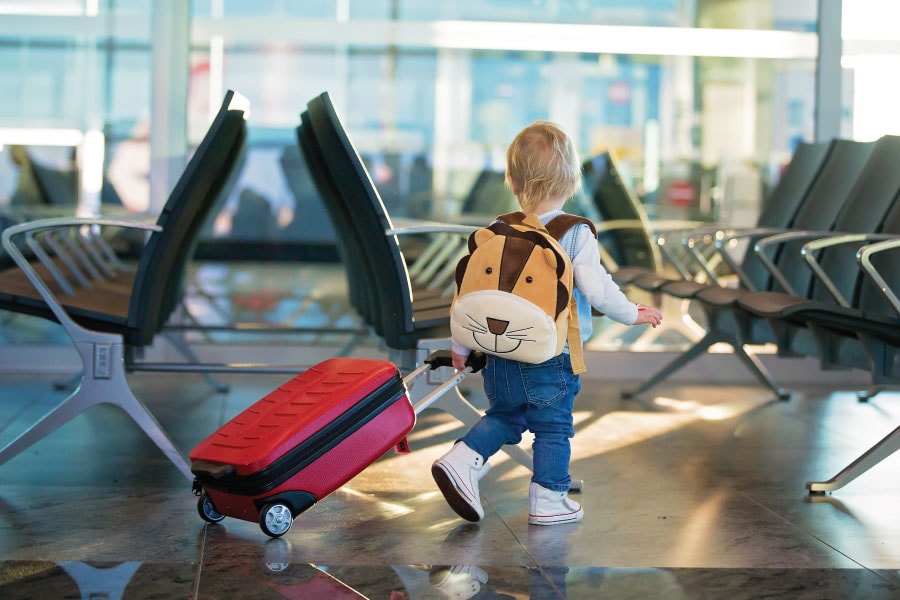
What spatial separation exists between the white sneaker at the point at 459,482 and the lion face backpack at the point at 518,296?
11.9 inches

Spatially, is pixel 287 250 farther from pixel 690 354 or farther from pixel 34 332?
pixel 690 354

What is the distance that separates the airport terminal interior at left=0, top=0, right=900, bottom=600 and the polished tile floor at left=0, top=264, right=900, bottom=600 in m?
0.01

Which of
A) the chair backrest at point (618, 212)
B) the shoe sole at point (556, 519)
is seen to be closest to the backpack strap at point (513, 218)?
the shoe sole at point (556, 519)

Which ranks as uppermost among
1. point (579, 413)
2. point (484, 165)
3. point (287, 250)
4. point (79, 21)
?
point (79, 21)

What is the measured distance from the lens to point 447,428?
441cm

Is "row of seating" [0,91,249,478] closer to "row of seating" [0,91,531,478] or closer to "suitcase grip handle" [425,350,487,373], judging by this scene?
"row of seating" [0,91,531,478]

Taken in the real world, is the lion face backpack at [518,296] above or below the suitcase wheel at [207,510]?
above

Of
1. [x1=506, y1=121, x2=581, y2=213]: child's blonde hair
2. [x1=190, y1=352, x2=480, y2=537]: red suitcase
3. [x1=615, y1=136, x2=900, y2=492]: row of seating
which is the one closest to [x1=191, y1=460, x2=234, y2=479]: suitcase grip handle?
[x1=190, y1=352, x2=480, y2=537]: red suitcase

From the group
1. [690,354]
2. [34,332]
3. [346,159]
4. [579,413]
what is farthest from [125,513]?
[34,332]

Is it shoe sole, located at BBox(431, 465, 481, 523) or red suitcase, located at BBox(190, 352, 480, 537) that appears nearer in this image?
red suitcase, located at BBox(190, 352, 480, 537)

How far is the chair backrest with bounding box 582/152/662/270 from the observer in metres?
5.90

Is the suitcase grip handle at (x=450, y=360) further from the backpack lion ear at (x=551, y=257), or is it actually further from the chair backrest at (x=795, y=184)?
the chair backrest at (x=795, y=184)

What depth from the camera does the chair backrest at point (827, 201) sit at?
14.7 ft

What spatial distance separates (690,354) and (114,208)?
2959 mm
